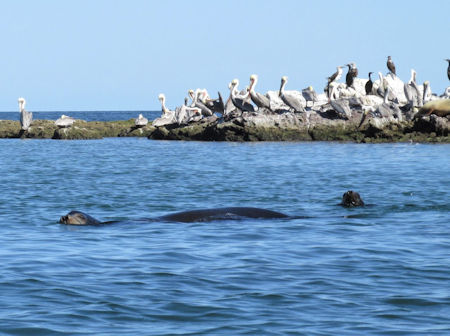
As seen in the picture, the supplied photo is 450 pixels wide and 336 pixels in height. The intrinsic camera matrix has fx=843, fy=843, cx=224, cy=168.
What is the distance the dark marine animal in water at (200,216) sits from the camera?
478 inches

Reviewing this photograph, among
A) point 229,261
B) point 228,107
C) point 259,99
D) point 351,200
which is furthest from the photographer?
point 228,107

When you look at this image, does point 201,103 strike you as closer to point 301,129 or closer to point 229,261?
point 301,129

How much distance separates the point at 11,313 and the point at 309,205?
361 inches

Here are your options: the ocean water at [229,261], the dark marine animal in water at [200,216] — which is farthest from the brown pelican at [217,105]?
the dark marine animal in water at [200,216]

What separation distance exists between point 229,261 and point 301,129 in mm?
28629

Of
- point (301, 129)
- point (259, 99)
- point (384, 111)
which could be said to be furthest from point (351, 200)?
point (259, 99)

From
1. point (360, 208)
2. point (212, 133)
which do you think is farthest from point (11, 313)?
point (212, 133)

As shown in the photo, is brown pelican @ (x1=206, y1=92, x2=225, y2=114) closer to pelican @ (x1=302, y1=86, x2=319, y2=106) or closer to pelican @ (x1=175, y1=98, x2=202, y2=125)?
pelican @ (x1=175, y1=98, x2=202, y2=125)

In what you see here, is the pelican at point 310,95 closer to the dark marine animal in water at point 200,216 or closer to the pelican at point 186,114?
the pelican at point 186,114

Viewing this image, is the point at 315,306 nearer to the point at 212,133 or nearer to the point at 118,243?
the point at 118,243

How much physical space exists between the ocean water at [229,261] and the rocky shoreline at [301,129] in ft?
45.9

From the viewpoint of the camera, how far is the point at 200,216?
12.4 m

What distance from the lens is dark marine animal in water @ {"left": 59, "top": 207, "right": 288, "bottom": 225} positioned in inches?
478

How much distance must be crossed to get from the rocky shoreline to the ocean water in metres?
14.0
